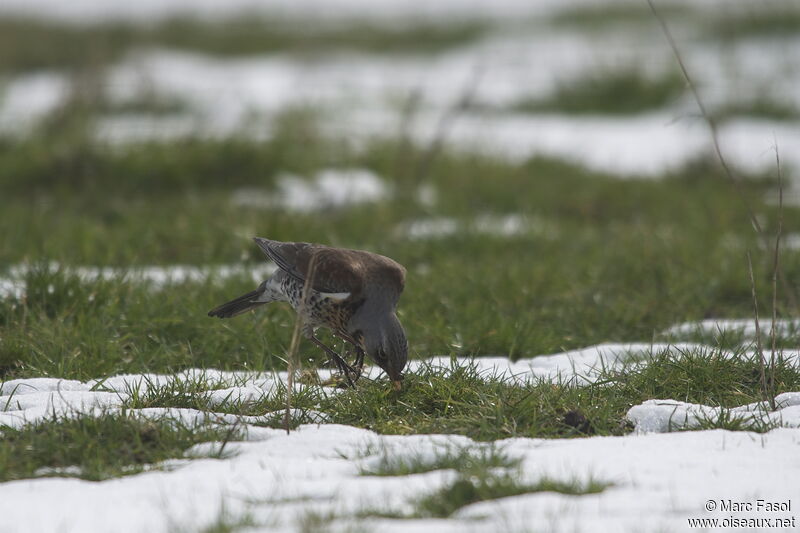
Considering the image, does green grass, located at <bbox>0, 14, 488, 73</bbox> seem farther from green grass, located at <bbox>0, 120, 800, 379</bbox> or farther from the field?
green grass, located at <bbox>0, 120, 800, 379</bbox>

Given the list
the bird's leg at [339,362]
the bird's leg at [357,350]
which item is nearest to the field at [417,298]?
the bird's leg at [339,362]

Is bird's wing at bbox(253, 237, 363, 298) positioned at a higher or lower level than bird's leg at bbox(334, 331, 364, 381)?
higher

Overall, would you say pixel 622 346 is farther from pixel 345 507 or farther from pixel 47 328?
pixel 47 328

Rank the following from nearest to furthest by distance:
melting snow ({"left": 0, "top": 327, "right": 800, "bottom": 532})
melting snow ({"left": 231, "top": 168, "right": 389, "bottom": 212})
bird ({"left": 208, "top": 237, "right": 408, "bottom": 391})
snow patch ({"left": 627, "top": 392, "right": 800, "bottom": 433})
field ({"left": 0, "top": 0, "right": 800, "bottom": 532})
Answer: melting snow ({"left": 0, "top": 327, "right": 800, "bottom": 532})
field ({"left": 0, "top": 0, "right": 800, "bottom": 532})
snow patch ({"left": 627, "top": 392, "right": 800, "bottom": 433})
bird ({"left": 208, "top": 237, "right": 408, "bottom": 391})
melting snow ({"left": 231, "top": 168, "right": 389, "bottom": 212})

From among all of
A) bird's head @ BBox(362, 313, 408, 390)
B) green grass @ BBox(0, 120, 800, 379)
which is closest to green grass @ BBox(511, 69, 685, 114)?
green grass @ BBox(0, 120, 800, 379)

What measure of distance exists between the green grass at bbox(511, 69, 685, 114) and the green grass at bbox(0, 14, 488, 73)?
434 centimetres

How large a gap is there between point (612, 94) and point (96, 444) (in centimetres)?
1158

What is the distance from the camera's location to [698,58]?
1534cm

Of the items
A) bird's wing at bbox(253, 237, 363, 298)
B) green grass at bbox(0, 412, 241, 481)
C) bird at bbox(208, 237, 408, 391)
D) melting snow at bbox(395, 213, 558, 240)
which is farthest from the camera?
melting snow at bbox(395, 213, 558, 240)

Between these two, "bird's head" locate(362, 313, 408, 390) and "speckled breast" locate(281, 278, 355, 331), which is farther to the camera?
→ "speckled breast" locate(281, 278, 355, 331)

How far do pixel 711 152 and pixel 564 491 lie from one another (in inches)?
323

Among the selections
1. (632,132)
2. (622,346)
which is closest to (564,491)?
(622,346)

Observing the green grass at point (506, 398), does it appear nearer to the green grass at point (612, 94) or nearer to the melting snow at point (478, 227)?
the melting snow at point (478, 227)

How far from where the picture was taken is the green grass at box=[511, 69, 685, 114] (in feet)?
43.4
